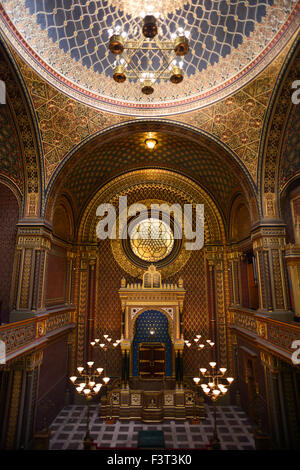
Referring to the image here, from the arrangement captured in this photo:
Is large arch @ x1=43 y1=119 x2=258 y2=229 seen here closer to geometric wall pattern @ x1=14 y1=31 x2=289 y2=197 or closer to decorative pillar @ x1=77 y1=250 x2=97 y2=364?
geometric wall pattern @ x1=14 y1=31 x2=289 y2=197

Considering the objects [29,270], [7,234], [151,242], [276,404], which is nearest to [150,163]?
[151,242]

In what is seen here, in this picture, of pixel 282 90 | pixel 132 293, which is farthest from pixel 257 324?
pixel 282 90

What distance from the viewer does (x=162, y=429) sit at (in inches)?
367

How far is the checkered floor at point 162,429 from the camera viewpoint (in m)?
8.41

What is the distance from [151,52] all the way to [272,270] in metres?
8.30

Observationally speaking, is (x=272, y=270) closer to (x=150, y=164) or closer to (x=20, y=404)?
(x=150, y=164)

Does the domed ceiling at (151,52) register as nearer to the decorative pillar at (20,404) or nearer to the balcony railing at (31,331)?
the balcony railing at (31,331)

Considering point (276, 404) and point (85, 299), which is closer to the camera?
point (276, 404)

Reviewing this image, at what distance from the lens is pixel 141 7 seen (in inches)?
330

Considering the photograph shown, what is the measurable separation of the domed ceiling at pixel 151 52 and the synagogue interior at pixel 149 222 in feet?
0.14

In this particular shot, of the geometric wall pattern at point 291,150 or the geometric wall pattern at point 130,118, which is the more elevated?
the geometric wall pattern at point 130,118

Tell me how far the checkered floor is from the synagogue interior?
0.25 feet

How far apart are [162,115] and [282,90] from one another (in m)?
3.69

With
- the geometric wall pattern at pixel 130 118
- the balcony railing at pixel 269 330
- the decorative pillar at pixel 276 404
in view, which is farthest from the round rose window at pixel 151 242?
the decorative pillar at pixel 276 404
